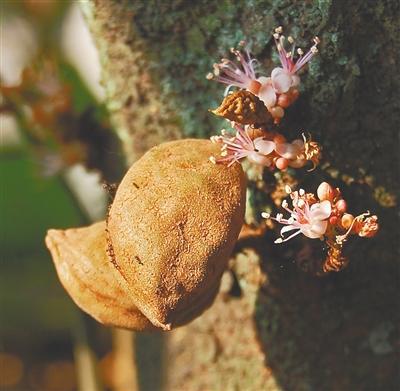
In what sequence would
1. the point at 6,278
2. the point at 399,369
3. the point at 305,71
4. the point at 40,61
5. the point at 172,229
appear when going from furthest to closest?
the point at 6,278, the point at 40,61, the point at 399,369, the point at 305,71, the point at 172,229

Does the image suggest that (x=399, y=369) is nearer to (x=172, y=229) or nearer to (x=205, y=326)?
(x=205, y=326)

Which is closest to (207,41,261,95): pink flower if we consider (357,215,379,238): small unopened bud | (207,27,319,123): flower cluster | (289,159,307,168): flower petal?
(207,27,319,123): flower cluster

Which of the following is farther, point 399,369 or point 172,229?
point 399,369

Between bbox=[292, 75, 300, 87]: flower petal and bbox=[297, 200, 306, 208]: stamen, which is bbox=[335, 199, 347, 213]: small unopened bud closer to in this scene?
bbox=[297, 200, 306, 208]: stamen

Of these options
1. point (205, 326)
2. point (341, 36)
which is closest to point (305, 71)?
point (341, 36)

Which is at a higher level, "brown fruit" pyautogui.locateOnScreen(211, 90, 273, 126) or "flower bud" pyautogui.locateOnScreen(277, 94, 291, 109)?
"brown fruit" pyautogui.locateOnScreen(211, 90, 273, 126)

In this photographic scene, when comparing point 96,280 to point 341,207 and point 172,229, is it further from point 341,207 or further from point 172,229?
point 341,207

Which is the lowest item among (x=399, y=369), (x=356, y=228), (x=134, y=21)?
(x=399, y=369)
